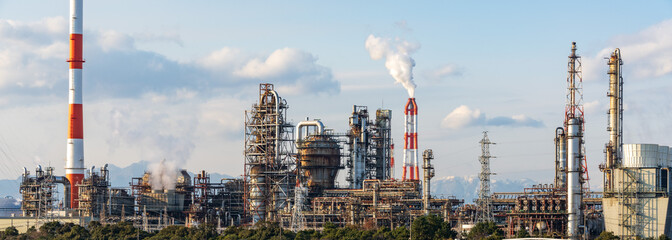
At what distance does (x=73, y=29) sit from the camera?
129875 mm

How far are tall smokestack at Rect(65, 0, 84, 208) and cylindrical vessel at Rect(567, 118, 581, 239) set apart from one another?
6813cm

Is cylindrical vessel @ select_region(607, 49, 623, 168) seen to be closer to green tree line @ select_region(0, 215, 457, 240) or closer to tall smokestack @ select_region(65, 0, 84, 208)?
green tree line @ select_region(0, 215, 457, 240)

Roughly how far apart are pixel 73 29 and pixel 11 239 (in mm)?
34876

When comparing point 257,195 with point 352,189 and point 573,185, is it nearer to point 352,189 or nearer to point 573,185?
point 352,189

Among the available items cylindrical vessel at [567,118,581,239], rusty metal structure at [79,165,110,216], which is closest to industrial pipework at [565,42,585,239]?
cylindrical vessel at [567,118,581,239]

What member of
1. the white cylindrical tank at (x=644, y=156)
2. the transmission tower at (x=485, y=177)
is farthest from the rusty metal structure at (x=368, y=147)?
the white cylindrical tank at (x=644, y=156)

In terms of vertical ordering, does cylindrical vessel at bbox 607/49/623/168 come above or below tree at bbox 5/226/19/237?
above

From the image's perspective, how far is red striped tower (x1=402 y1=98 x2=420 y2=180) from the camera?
5261 inches

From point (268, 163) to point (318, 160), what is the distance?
8024mm

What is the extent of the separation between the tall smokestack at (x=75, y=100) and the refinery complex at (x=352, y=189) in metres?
0.14

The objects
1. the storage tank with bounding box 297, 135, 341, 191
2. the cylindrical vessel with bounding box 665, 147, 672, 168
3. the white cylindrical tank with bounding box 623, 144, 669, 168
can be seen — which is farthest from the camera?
the storage tank with bounding box 297, 135, 341, 191

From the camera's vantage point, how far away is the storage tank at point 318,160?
135500 mm

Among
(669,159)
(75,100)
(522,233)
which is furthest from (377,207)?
(75,100)

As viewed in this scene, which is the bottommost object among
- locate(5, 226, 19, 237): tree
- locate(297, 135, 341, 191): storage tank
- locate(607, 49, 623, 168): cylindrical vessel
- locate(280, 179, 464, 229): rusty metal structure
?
locate(5, 226, 19, 237): tree
